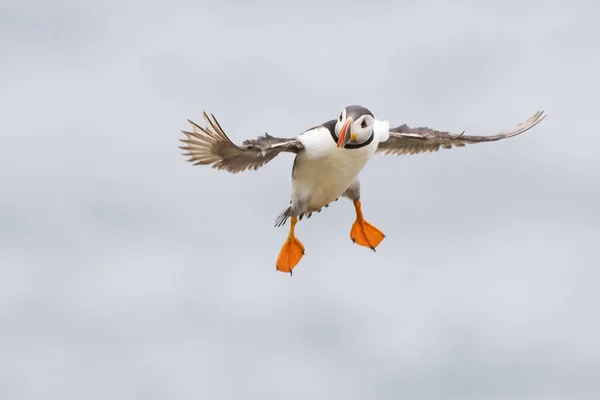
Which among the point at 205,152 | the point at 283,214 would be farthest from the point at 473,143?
the point at 205,152

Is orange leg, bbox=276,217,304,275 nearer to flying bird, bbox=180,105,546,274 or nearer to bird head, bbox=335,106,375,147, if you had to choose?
flying bird, bbox=180,105,546,274

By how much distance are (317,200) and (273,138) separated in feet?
6.50

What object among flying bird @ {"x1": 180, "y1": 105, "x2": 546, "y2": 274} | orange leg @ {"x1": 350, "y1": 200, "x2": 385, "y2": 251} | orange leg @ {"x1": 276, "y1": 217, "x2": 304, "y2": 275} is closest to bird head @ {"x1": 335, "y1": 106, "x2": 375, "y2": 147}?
flying bird @ {"x1": 180, "y1": 105, "x2": 546, "y2": 274}

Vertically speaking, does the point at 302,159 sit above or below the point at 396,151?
below

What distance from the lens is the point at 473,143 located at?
3161 cm

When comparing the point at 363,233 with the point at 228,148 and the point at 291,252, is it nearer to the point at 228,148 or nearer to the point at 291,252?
the point at 291,252

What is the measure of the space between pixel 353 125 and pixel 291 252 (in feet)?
13.5

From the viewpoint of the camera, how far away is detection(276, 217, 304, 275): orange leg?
29422 millimetres

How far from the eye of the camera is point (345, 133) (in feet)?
86.9

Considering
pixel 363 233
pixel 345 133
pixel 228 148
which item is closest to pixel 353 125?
pixel 345 133

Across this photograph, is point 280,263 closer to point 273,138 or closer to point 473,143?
point 273,138

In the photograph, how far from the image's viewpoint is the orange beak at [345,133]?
1043 inches

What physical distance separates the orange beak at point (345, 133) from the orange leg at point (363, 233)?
4525 mm

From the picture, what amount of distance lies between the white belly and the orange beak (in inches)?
32.6
